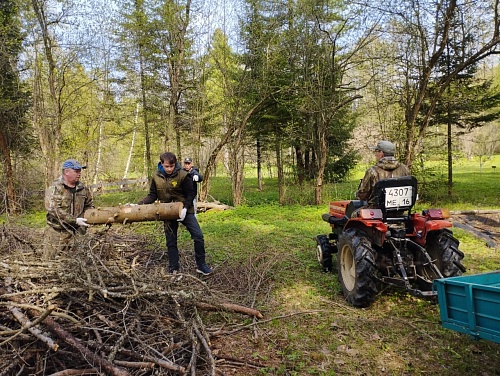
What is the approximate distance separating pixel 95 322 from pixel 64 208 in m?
2.04

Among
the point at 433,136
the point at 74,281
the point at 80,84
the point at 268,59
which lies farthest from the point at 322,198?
the point at 74,281

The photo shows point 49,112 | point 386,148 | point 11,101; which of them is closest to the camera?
point 386,148

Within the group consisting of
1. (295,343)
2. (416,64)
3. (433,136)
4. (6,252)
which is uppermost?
(416,64)

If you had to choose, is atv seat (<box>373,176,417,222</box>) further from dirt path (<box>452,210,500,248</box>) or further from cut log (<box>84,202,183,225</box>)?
dirt path (<box>452,210,500,248</box>)

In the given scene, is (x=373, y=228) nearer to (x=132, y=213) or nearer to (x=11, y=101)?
(x=132, y=213)

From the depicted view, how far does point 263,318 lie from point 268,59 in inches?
434

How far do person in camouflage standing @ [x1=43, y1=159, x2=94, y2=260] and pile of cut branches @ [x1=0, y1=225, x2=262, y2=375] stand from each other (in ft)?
2.54

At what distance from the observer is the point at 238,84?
547 inches

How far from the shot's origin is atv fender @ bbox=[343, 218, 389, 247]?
4.45m

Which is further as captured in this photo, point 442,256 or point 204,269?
point 204,269

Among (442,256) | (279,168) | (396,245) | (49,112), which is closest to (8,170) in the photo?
(49,112)

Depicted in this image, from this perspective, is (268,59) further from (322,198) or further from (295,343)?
(295,343)

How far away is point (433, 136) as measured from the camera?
13.8m

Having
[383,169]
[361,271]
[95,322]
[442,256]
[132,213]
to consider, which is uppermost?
[383,169]
